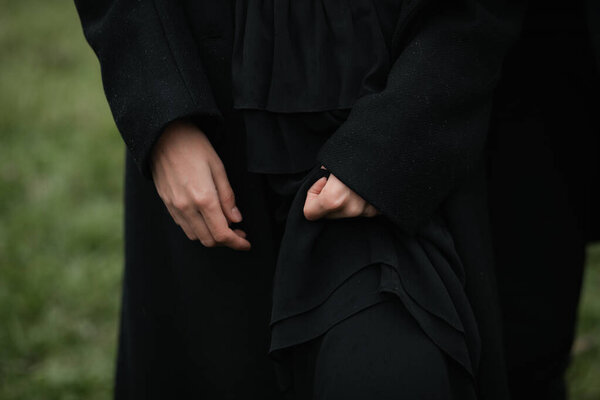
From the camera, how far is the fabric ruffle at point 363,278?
89cm

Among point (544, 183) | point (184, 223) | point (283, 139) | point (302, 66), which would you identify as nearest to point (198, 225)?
point (184, 223)

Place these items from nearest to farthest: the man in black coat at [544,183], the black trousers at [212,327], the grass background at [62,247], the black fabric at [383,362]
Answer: the black fabric at [383,362] → the black trousers at [212,327] → the man in black coat at [544,183] → the grass background at [62,247]

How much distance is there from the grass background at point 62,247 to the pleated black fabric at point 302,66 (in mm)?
1242

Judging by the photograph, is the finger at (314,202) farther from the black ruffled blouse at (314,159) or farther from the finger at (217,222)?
the finger at (217,222)

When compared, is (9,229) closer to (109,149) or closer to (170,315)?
(109,149)

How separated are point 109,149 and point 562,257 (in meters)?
2.48

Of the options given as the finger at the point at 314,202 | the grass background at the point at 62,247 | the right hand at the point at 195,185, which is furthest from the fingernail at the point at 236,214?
the grass background at the point at 62,247

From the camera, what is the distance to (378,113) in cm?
91

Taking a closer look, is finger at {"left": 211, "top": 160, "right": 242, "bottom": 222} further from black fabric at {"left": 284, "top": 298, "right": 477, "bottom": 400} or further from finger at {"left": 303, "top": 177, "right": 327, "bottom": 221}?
black fabric at {"left": 284, "top": 298, "right": 477, "bottom": 400}

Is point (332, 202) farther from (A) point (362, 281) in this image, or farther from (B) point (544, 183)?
(B) point (544, 183)

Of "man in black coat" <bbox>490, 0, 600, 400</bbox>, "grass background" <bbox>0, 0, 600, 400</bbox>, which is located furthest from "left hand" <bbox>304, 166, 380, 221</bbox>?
"grass background" <bbox>0, 0, 600, 400</bbox>

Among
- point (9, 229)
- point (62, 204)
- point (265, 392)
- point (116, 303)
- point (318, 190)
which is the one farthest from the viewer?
point (62, 204)

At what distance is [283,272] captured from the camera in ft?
3.10

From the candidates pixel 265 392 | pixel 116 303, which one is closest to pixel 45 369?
pixel 116 303
